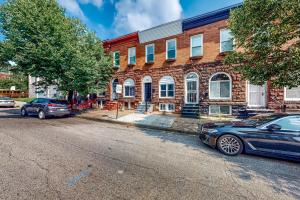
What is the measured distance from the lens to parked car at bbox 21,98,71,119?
12.9m

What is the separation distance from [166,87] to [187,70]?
2.36 meters

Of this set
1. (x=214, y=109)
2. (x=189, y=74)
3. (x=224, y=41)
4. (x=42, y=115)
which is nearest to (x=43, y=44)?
(x=42, y=115)

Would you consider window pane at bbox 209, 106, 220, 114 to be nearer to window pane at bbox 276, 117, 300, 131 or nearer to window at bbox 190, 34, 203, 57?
window at bbox 190, 34, 203, 57

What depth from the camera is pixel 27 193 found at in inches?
128

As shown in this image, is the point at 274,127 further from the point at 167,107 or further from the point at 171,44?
the point at 171,44

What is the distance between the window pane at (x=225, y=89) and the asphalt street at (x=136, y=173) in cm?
756

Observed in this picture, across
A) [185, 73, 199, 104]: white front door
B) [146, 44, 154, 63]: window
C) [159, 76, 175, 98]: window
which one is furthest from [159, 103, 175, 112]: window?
[146, 44, 154, 63]: window

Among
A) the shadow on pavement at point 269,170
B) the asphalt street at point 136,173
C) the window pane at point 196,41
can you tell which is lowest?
the shadow on pavement at point 269,170

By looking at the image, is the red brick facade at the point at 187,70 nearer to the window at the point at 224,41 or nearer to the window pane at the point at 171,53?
the window at the point at 224,41

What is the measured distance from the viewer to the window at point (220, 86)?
42.3 ft

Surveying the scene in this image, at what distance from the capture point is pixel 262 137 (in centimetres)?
530

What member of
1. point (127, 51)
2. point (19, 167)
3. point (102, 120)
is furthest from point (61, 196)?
point (127, 51)

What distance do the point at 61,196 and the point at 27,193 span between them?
2.11ft

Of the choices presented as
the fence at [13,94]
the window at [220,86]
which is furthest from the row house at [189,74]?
the fence at [13,94]
